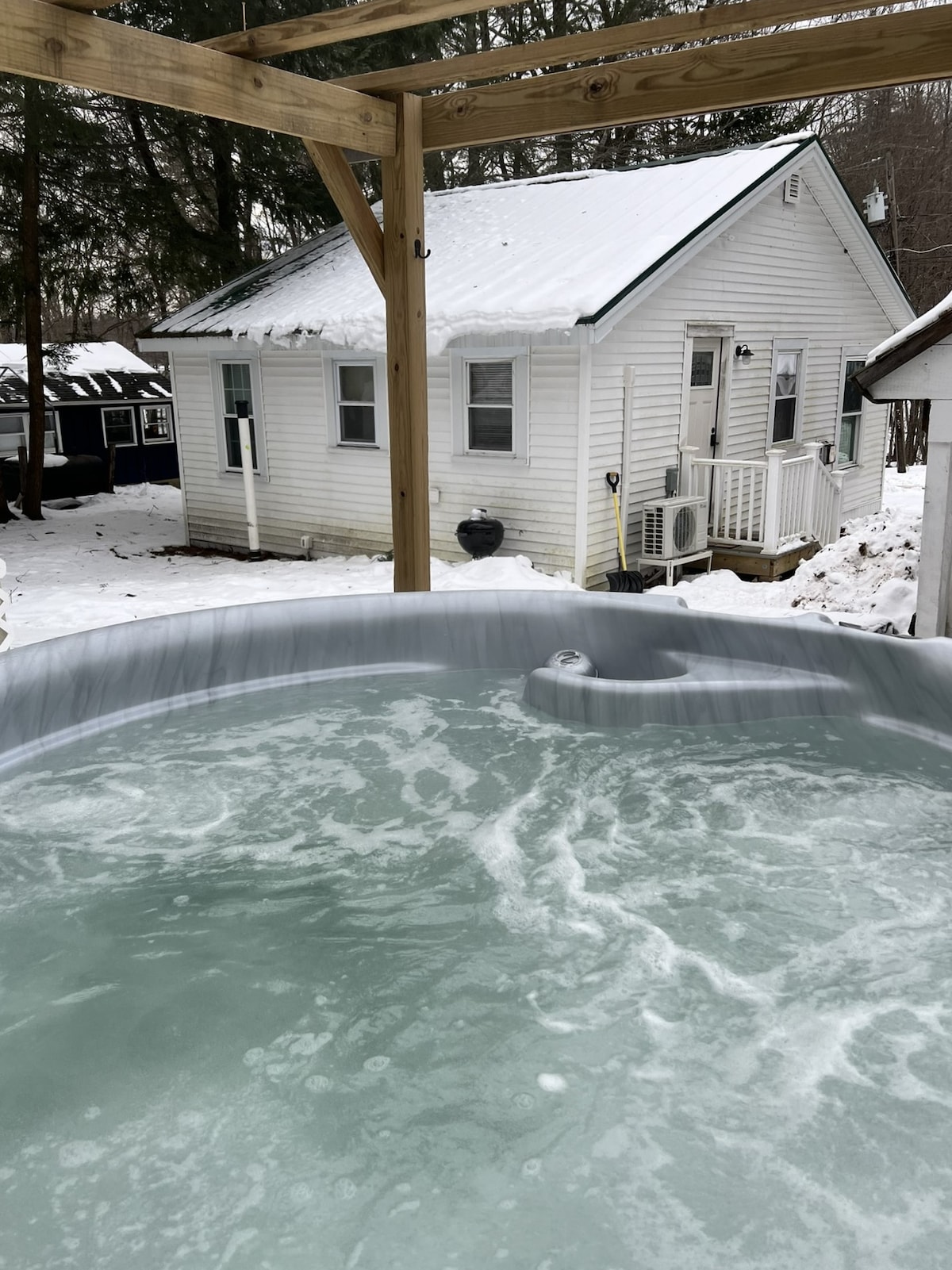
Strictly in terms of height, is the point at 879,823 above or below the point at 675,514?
below

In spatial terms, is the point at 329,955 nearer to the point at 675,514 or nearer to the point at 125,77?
the point at 125,77

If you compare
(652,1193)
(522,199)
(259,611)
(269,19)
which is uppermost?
(269,19)

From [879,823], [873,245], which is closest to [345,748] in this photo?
[879,823]

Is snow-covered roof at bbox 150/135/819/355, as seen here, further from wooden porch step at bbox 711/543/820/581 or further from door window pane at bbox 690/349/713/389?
wooden porch step at bbox 711/543/820/581

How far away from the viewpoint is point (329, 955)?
9.36ft

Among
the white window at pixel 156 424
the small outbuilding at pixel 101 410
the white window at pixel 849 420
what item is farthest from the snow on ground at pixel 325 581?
the white window at pixel 156 424

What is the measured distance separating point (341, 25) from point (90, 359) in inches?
621

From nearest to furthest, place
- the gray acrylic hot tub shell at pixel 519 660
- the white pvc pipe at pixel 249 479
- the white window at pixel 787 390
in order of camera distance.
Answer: the gray acrylic hot tub shell at pixel 519 660 < the white pvc pipe at pixel 249 479 < the white window at pixel 787 390

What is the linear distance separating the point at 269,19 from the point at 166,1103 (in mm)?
11839

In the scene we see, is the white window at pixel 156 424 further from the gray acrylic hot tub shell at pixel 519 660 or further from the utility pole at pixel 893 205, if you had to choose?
the gray acrylic hot tub shell at pixel 519 660

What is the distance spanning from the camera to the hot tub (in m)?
2.00

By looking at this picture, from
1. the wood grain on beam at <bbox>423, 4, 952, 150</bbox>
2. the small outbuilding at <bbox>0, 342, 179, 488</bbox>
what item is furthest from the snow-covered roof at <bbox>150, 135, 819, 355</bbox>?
the small outbuilding at <bbox>0, 342, 179, 488</bbox>

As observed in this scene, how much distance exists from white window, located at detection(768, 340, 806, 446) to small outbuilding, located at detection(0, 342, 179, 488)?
9455mm

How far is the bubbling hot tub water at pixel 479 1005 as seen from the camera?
197 centimetres
